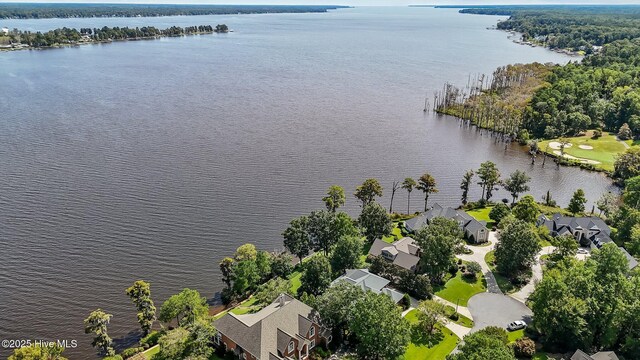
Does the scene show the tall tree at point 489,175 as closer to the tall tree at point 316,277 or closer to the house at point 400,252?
the house at point 400,252

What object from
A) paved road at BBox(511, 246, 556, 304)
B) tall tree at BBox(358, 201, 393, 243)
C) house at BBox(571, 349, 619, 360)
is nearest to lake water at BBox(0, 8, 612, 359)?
tall tree at BBox(358, 201, 393, 243)

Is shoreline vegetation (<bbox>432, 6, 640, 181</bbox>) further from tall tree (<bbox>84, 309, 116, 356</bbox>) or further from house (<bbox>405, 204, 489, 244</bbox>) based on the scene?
tall tree (<bbox>84, 309, 116, 356</bbox>)

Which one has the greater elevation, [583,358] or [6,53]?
[6,53]

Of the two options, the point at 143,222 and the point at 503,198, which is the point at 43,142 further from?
the point at 503,198

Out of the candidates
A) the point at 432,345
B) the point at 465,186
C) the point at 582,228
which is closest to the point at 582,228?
the point at 582,228

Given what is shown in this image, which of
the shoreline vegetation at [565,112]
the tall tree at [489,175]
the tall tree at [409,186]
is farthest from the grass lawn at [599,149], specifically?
the tall tree at [409,186]

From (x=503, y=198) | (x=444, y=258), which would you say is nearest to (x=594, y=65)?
(x=503, y=198)
